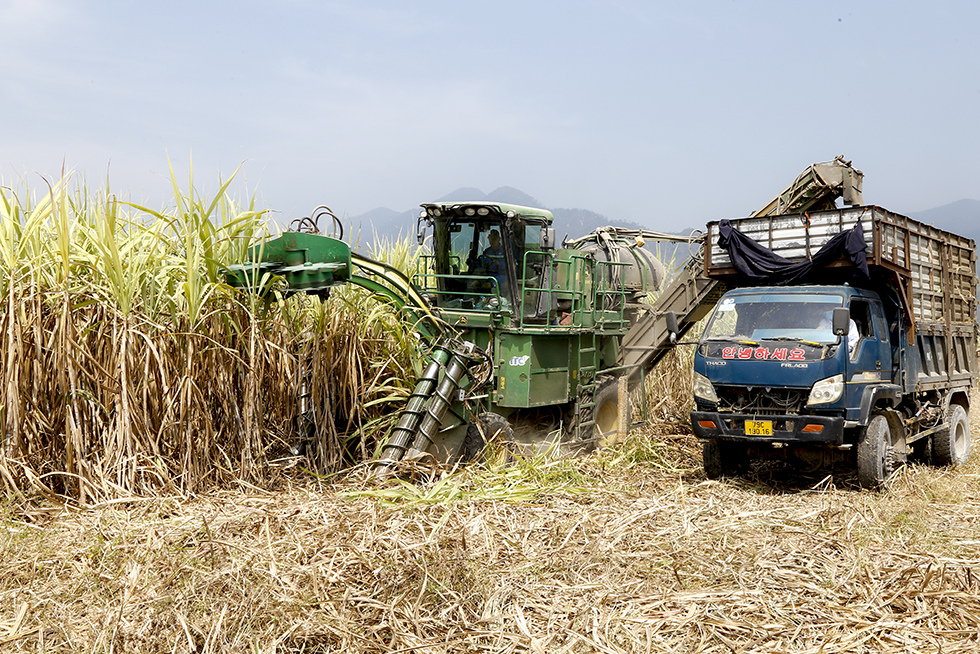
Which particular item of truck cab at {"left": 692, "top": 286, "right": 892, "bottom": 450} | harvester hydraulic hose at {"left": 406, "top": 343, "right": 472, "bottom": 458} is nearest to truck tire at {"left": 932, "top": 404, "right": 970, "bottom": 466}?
truck cab at {"left": 692, "top": 286, "right": 892, "bottom": 450}

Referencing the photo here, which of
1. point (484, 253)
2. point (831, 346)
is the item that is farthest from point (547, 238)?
point (831, 346)

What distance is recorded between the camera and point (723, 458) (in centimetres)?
814

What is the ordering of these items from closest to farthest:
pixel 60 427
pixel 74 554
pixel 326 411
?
1. pixel 74 554
2. pixel 60 427
3. pixel 326 411

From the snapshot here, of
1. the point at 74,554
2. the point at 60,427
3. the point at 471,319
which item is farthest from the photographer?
the point at 471,319

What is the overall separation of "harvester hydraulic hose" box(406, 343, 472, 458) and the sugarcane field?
0.10 feet

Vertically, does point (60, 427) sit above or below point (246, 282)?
below

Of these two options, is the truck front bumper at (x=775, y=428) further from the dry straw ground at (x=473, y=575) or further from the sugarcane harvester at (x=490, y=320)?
the sugarcane harvester at (x=490, y=320)

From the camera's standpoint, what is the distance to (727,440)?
758cm

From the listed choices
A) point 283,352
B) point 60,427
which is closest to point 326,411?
point 283,352

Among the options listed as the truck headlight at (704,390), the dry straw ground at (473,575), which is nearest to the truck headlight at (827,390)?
the truck headlight at (704,390)

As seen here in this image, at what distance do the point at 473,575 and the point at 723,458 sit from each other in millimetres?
4309

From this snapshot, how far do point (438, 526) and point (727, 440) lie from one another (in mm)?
3513

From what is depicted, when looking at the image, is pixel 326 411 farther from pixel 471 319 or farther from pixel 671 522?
pixel 671 522

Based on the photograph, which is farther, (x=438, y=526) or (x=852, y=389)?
(x=852, y=389)
